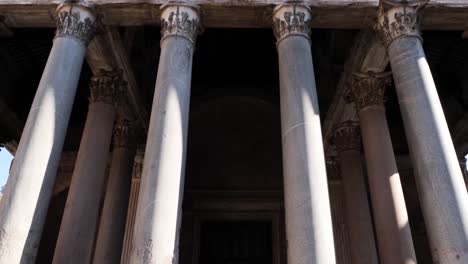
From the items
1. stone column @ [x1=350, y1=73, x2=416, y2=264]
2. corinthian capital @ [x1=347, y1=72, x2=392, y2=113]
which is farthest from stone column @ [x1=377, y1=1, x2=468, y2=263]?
stone column @ [x1=350, y1=73, x2=416, y2=264]

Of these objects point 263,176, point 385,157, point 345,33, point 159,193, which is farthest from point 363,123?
point 159,193

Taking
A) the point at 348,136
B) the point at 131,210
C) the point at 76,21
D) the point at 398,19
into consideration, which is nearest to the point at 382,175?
the point at 348,136

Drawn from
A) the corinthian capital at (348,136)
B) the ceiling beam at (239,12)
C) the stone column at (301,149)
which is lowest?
the stone column at (301,149)

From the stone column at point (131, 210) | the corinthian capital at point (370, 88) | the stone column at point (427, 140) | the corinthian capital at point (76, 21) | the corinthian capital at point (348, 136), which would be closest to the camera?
the stone column at point (427, 140)

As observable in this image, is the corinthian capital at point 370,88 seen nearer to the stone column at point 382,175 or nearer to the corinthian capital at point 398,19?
the stone column at point 382,175

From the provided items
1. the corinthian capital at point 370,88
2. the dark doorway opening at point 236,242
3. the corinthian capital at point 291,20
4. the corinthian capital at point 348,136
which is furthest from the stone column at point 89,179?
the corinthian capital at point 348,136

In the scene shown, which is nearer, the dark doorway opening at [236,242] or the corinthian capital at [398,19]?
the corinthian capital at [398,19]

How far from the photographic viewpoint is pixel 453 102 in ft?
43.9

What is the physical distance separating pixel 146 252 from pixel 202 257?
25.0 feet

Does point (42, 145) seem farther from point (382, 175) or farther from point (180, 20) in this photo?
point (382, 175)

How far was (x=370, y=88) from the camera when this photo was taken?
10.1 m

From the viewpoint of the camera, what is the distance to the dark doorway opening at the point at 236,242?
1266 centimetres

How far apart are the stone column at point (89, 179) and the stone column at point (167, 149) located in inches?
115

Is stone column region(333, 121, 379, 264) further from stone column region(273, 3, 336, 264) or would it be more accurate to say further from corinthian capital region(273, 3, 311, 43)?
corinthian capital region(273, 3, 311, 43)
